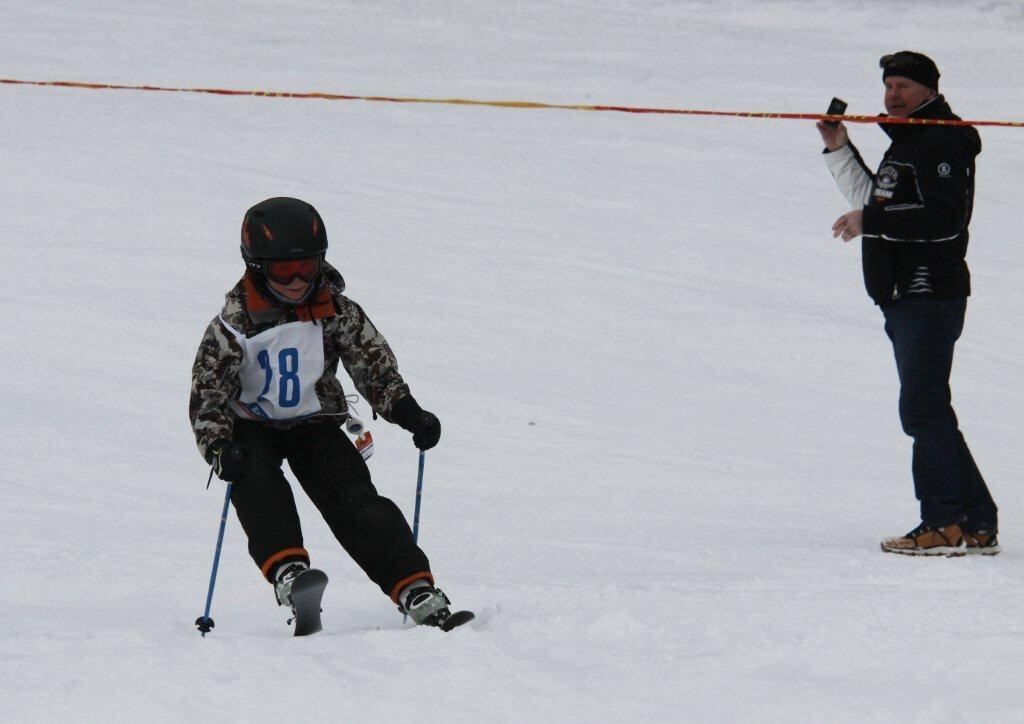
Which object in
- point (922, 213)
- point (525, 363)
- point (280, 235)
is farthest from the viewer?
point (525, 363)

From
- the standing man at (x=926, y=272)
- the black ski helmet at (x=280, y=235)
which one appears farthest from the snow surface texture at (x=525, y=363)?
the black ski helmet at (x=280, y=235)

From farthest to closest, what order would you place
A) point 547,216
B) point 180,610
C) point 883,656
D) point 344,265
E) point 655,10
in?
point 655,10
point 547,216
point 344,265
point 180,610
point 883,656

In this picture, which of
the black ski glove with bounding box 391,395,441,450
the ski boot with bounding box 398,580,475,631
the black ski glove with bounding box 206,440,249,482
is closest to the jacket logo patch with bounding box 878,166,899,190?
the black ski glove with bounding box 391,395,441,450

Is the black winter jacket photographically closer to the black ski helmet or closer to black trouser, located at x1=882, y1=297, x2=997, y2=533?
black trouser, located at x1=882, y1=297, x2=997, y2=533

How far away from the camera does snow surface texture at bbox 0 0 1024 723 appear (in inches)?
141

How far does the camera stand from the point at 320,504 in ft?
14.9

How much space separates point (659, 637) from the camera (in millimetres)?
3914

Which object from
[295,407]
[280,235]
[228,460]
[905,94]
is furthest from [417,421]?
[905,94]

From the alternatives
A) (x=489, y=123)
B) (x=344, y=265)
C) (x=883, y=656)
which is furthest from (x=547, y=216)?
(x=883, y=656)

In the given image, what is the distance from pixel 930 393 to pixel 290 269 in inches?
98.0

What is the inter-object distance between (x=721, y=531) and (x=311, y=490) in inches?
101

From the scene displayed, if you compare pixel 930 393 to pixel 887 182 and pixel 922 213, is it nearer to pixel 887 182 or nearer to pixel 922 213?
pixel 922 213

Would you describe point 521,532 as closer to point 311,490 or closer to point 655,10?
point 311,490

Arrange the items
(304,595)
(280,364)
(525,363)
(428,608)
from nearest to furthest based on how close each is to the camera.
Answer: (304,595) → (428,608) → (280,364) → (525,363)
